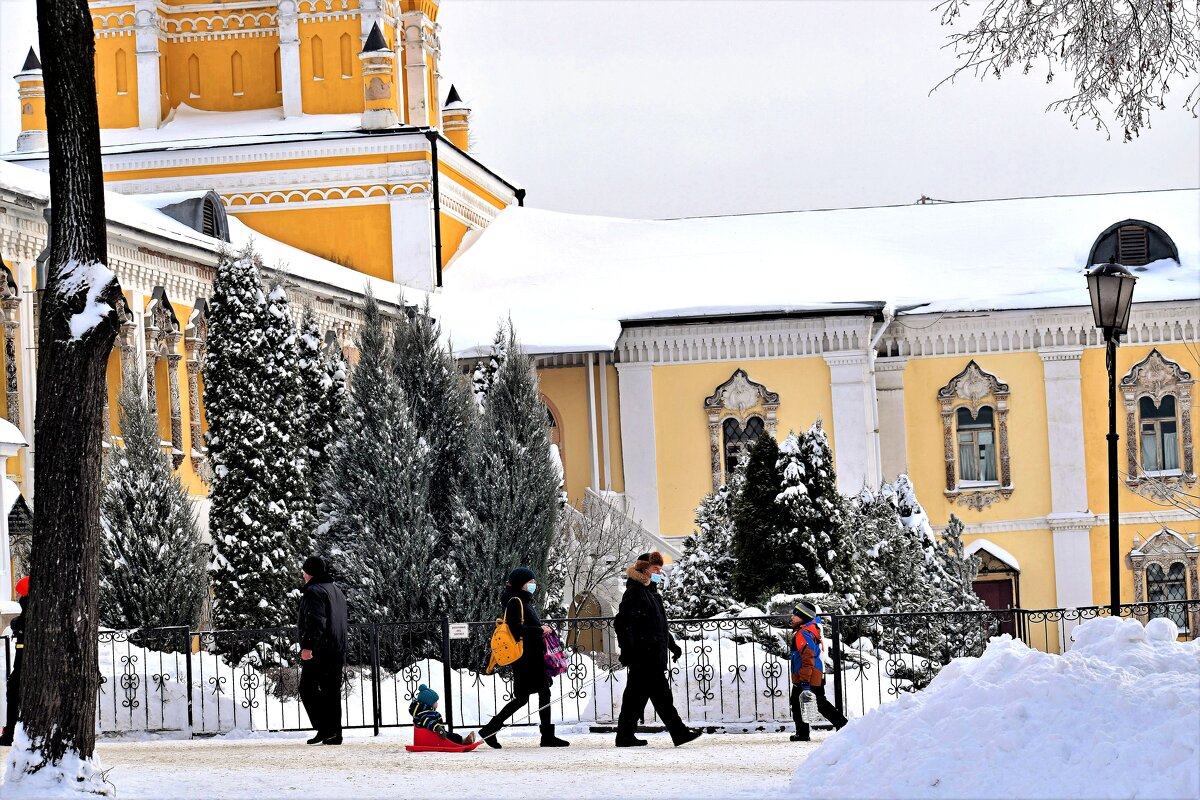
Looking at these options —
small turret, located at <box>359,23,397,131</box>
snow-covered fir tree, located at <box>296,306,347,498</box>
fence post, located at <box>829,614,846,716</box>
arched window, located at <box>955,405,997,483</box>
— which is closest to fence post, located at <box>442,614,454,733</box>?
fence post, located at <box>829,614,846,716</box>

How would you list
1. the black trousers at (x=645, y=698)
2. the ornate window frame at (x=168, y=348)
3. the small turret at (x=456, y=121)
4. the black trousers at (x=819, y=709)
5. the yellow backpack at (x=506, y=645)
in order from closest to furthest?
1. the black trousers at (x=645, y=698)
2. the yellow backpack at (x=506, y=645)
3. the black trousers at (x=819, y=709)
4. the ornate window frame at (x=168, y=348)
5. the small turret at (x=456, y=121)

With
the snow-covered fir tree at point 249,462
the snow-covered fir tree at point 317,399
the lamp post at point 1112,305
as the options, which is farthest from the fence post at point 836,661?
the snow-covered fir tree at point 317,399

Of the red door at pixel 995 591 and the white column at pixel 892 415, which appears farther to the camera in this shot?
the white column at pixel 892 415

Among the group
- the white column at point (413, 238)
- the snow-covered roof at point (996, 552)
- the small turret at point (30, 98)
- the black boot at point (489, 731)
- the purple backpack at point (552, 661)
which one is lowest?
the black boot at point (489, 731)

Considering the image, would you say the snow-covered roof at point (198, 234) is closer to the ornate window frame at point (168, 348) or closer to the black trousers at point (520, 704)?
the ornate window frame at point (168, 348)

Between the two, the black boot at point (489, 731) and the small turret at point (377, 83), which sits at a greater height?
the small turret at point (377, 83)

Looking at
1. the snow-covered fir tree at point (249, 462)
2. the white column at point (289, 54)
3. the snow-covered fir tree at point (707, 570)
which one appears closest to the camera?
→ the snow-covered fir tree at point (249, 462)

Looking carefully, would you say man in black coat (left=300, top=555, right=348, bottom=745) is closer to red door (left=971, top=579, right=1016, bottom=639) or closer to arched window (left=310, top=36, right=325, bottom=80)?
red door (left=971, top=579, right=1016, bottom=639)

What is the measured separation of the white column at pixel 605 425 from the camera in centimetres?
3278

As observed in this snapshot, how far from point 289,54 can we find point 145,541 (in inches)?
722

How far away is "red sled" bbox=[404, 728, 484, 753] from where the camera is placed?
1298cm

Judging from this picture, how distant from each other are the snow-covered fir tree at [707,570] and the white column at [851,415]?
810cm

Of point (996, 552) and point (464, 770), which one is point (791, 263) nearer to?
point (996, 552)

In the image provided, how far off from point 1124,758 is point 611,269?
1064 inches
